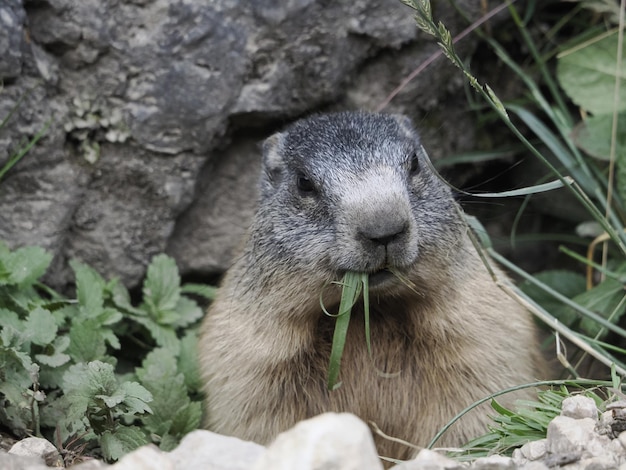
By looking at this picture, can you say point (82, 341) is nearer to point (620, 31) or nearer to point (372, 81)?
point (372, 81)

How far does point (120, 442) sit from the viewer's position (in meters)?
4.03

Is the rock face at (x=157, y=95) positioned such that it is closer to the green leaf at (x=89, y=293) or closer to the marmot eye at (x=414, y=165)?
the green leaf at (x=89, y=293)

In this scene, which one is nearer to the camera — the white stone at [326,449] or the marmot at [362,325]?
the white stone at [326,449]

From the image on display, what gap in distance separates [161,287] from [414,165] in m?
1.82

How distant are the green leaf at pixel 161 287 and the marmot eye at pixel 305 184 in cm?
130

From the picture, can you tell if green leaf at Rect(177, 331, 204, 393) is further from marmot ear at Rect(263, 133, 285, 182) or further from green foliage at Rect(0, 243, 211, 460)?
marmot ear at Rect(263, 133, 285, 182)

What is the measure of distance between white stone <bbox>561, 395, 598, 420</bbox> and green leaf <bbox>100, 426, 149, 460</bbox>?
189 cm

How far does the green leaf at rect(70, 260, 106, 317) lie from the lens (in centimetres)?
490

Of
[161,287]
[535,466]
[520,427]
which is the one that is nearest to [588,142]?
[520,427]

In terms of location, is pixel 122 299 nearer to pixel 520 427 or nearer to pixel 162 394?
pixel 162 394

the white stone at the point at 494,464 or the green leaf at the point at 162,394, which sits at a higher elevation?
the white stone at the point at 494,464

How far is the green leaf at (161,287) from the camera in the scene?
17.5ft

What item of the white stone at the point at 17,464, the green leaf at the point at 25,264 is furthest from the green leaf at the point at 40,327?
the white stone at the point at 17,464

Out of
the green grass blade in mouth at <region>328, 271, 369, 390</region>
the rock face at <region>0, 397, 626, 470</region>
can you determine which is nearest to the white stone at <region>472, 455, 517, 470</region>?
the rock face at <region>0, 397, 626, 470</region>
